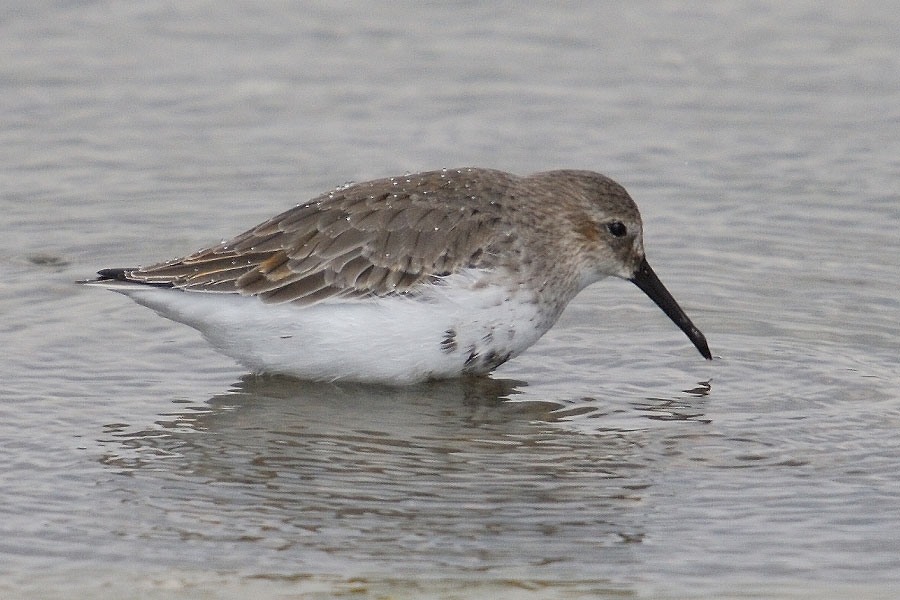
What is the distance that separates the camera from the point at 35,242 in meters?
9.66

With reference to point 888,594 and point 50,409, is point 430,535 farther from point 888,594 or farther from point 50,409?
point 50,409

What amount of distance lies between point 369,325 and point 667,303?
69.4 inches

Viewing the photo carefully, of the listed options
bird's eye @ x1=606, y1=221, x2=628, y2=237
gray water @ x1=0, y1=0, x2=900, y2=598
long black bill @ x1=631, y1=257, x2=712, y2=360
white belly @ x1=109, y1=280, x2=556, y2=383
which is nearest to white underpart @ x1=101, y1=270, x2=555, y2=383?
white belly @ x1=109, y1=280, x2=556, y2=383

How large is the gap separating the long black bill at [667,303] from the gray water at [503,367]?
156 millimetres

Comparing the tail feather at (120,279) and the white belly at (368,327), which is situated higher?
the tail feather at (120,279)

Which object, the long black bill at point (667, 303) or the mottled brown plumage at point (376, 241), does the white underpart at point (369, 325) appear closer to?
the mottled brown plumage at point (376, 241)

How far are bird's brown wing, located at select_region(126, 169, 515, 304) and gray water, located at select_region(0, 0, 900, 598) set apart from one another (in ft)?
1.94

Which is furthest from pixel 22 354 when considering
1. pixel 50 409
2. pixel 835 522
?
pixel 835 522

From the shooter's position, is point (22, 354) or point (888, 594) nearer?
point (888, 594)

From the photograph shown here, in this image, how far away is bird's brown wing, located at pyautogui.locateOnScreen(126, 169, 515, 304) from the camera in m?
7.65

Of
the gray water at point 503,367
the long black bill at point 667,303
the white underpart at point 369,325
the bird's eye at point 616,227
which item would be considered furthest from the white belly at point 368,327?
the long black bill at point 667,303

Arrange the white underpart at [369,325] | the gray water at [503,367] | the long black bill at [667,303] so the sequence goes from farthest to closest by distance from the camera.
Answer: the long black bill at [667,303] → the white underpart at [369,325] → the gray water at [503,367]

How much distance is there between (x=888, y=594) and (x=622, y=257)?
3.16 metres

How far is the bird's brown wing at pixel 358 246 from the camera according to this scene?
7.65 metres
